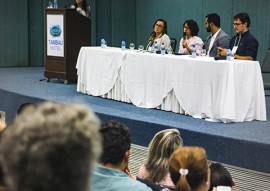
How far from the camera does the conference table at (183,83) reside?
16.7ft

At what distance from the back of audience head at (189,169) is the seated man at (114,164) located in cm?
14

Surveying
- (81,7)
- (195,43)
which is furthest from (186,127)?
(81,7)

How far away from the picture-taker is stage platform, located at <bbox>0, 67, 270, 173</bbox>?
14.3 feet

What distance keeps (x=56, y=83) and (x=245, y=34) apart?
3410 millimetres

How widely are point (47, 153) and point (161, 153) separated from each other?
2267 mm

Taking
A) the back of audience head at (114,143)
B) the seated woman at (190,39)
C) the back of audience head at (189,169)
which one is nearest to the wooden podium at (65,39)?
the seated woman at (190,39)

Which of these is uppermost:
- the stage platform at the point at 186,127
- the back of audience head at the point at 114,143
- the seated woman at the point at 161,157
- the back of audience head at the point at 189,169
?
the back of audience head at the point at 114,143

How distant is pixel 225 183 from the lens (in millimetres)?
3033

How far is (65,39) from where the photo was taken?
299 inches

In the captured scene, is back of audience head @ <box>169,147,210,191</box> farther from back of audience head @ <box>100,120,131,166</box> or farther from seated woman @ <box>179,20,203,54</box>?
seated woman @ <box>179,20,203,54</box>

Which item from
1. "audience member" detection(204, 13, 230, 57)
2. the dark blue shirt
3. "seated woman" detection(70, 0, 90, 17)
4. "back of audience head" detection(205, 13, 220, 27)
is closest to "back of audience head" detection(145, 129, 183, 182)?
the dark blue shirt

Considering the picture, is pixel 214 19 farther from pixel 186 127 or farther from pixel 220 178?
pixel 220 178

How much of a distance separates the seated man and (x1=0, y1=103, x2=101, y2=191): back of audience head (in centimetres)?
104

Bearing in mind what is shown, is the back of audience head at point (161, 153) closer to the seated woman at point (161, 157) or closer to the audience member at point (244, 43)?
the seated woman at point (161, 157)
